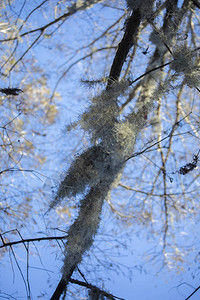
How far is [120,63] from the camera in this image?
1727 mm

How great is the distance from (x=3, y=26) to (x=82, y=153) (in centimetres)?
134

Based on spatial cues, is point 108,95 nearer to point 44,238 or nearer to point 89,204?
point 89,204

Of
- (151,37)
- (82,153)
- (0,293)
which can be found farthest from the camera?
(151,37)

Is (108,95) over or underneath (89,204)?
over

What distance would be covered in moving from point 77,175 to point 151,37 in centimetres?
123

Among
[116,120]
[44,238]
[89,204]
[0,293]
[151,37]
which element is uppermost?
[151,37]

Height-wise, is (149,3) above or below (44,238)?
above

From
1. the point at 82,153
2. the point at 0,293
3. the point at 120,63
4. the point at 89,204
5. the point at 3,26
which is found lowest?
the point at 0,293

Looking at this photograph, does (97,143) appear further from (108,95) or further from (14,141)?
(14,141)

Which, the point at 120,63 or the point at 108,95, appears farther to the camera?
the point at 120,63

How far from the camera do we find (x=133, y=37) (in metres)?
1.71

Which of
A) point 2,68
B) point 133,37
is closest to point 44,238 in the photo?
point 133,37

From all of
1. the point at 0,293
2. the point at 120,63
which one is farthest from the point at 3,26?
the point at 0,293

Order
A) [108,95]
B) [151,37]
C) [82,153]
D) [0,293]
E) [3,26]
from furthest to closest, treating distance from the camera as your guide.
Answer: [3,26]
[151,37]
[0,293]
[82,153]
[108,95]
